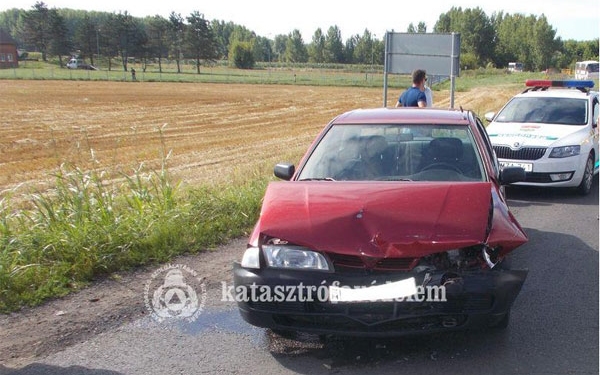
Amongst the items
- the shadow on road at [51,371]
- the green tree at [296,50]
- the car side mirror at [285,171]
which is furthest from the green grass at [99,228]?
the green tree at [296,50]

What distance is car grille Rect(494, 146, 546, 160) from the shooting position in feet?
31.7

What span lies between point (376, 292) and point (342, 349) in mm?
655

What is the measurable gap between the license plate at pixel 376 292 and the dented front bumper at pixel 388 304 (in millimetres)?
24

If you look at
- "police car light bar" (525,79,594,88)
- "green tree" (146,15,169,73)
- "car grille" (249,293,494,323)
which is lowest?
"car grille" (249,293,494,323)

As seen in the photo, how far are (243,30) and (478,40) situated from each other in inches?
3623

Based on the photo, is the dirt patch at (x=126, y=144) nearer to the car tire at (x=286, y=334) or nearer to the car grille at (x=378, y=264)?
the car tire at (x=286, y=334)

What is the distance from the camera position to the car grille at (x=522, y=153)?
9656 millimetres

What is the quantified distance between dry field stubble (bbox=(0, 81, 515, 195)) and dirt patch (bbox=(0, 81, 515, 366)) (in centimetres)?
3

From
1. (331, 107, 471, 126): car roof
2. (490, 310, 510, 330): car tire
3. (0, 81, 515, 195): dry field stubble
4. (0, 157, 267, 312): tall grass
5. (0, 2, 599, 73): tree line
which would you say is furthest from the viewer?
(0, 2, 599, 73): tree line

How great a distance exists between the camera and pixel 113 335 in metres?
4.56

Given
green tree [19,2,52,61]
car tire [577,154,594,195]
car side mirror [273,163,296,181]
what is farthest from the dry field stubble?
green tree [19,2,52,61]

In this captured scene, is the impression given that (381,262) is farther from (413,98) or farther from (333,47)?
(333,47)

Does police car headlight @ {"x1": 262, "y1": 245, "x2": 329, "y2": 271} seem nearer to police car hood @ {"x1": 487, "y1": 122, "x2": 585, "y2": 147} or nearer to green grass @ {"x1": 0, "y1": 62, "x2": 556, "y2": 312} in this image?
green grass @ {"x1": 0, "y1": 62, "x2": 556, "y2": 312}

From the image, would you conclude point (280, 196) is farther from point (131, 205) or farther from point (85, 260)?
point (131, 205)
